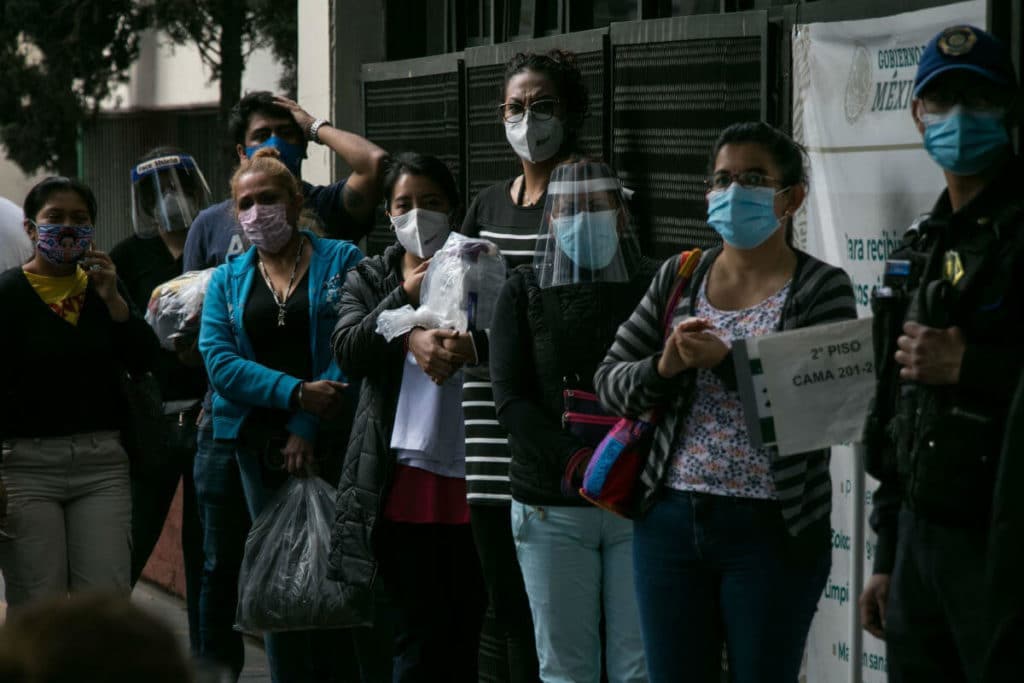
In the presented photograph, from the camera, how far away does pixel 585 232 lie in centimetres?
480

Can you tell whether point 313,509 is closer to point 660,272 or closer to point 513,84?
point 513,84

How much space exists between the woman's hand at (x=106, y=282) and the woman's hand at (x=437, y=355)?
138 cm

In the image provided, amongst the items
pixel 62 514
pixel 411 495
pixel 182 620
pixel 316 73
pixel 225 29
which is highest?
pixel 225 29

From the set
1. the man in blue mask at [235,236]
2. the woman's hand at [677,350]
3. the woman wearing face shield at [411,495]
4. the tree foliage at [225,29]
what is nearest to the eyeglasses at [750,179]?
the woman's hand at [677,350]

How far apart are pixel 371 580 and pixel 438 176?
1323 millimetres

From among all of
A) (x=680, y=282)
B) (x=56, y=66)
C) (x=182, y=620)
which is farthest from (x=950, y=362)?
(x=56, y=66)

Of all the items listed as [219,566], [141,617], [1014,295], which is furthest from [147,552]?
[141,617]

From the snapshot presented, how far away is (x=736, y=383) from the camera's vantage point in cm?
405

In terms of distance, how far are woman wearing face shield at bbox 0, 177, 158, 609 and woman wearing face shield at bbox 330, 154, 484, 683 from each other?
40.2 inches

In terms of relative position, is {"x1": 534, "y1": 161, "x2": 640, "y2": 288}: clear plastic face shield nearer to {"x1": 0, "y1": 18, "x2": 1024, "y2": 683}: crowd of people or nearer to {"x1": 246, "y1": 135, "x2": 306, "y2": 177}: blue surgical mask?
{"x1": 0, "y1": 18, "x2": 1024, "y2": 683}: crowd of people

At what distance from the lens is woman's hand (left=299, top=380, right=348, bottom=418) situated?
5.86 metres

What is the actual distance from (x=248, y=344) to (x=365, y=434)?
28.9 inches

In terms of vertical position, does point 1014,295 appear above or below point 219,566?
above

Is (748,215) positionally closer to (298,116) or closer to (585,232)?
(585,232)
